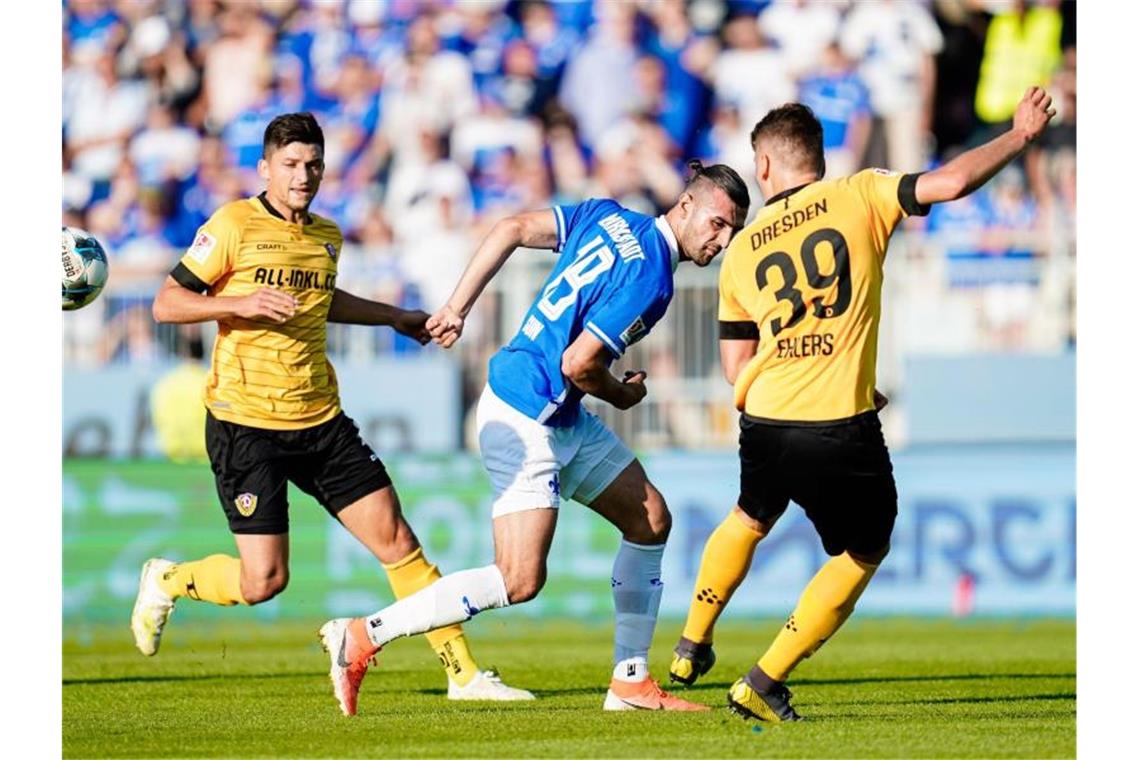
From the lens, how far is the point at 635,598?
876 centimetres

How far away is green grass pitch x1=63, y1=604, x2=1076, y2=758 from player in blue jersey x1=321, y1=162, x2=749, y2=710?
40 centimetres

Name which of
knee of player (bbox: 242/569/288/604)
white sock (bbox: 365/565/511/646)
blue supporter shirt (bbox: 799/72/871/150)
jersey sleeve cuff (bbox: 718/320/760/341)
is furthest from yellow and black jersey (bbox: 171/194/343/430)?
blue supporter shirt (bbox: 799/72/871/150)

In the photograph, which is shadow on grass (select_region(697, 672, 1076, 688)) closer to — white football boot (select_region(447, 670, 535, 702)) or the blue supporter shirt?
white football boot (select_region(447, 670, 535, 702))

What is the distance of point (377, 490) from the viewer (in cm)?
941

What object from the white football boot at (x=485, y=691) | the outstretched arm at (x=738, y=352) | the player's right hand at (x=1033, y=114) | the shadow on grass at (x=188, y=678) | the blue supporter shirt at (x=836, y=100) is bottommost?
the shadow on grass at (x=188, y=678)

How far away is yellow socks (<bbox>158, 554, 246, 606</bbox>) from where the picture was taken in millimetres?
9547

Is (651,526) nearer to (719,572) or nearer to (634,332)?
(719,572)

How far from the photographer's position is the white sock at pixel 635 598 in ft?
28.4

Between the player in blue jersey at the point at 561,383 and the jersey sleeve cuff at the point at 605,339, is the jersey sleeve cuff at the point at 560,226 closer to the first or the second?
the player in blue jersey at the point at 561,383

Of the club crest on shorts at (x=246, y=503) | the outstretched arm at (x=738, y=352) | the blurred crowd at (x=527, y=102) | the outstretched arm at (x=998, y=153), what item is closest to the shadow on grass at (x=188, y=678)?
the club crest on shorts at (x=246, y=503)

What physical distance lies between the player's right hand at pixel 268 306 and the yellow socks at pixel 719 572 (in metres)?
2.25

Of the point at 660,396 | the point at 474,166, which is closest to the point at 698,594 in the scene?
the point at 660,396
